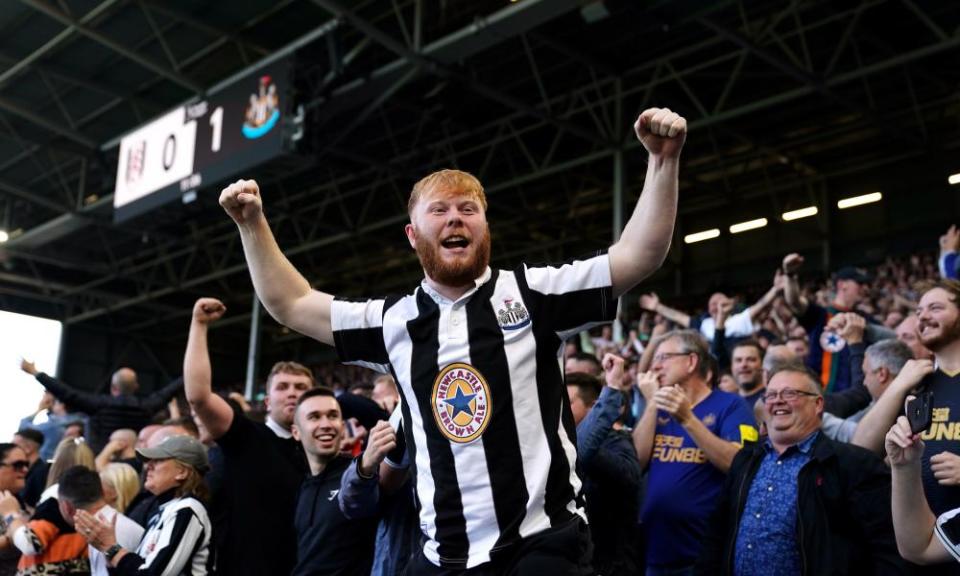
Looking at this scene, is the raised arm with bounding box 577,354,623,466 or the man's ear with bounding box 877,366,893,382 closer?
the raised arm with bounding box 577,354,623,466

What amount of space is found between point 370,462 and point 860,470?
196cm

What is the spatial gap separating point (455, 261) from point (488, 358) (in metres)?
0.28

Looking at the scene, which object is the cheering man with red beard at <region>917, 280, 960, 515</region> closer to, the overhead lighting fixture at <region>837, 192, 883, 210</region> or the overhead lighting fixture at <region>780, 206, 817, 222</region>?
the overhead lighting fixture at <region>837, 192, 883, 210</region>

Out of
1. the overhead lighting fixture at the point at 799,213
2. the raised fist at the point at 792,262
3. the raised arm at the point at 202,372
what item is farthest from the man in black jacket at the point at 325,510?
the overhead lighting fixture at the point at 799,213

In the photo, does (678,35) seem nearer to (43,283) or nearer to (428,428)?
(428,428)

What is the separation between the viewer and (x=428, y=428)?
2328mm

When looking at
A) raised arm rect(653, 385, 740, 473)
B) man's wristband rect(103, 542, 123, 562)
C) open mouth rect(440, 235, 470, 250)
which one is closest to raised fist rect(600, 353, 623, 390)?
raised arm rect(653, 385, 740, 473)

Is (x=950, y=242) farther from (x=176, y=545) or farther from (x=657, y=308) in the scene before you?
(x=176, y=545)

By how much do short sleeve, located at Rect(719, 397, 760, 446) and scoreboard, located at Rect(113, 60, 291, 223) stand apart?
699cm

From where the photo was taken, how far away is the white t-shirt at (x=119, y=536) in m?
4.62

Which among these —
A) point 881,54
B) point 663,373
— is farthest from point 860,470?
point 881,54

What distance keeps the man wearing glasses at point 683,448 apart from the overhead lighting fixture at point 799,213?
52.6ft

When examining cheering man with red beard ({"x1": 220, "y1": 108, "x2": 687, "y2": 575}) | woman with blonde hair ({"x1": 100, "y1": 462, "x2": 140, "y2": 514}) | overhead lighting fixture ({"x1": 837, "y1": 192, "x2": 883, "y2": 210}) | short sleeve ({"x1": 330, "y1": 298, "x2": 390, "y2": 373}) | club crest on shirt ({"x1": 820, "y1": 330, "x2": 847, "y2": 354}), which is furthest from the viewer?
overhead lighting fixture ({"x1": 837, "y1": 192, "x2": 883, "y2": 210})

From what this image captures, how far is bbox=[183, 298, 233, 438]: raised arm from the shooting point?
3.87 m
